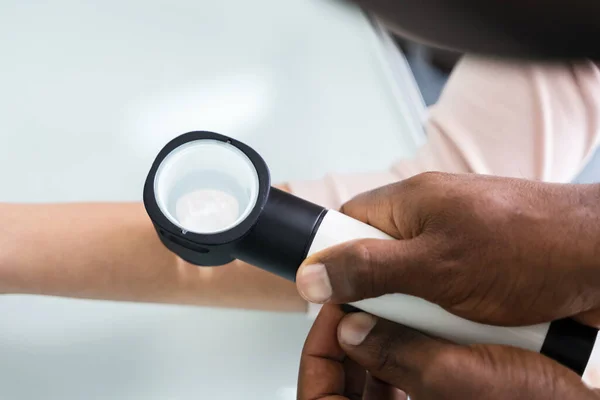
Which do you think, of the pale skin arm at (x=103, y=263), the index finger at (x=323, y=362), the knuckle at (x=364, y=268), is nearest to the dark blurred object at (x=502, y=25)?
the knuckle at (x=364, y=268)

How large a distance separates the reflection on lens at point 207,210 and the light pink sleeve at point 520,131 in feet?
0.57

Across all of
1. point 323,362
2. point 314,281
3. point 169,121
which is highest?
point 169,121

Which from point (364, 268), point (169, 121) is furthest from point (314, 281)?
point (169, 121)

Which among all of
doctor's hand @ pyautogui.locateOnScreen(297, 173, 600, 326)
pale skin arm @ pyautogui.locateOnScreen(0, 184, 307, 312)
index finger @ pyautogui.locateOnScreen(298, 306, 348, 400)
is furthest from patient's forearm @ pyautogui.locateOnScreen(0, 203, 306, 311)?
doctor's hand @ pyautogui.locateOnScreen(297, 173, 600, 326)

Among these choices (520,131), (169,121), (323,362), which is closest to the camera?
(323,362)

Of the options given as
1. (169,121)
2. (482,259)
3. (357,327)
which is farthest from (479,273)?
(169,121)

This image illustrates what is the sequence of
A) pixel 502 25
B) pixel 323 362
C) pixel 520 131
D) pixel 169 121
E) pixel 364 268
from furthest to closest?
pixel 169 121, pixel 520 131, pixel 323 362, pixel 364 268, pixel 502 25

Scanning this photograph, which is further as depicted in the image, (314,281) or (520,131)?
(520,131)

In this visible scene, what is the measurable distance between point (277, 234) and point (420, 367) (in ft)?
0.51

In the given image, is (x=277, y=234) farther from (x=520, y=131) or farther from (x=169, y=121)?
(x=169, y=121)

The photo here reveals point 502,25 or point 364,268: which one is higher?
point 502,25

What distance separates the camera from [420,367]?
17.6 inches

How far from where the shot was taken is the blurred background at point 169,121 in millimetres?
742

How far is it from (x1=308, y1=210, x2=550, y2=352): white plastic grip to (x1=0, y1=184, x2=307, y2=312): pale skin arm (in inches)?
8.3
